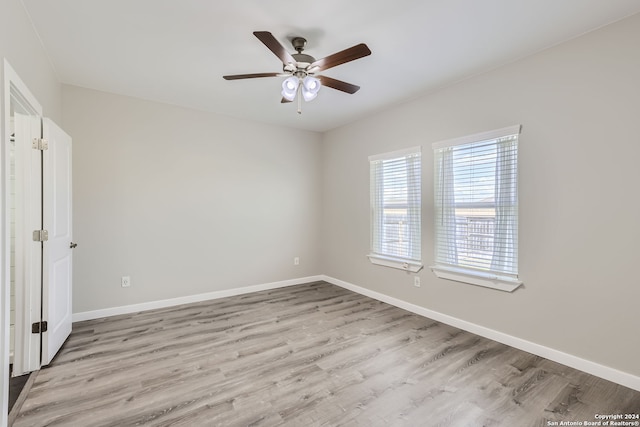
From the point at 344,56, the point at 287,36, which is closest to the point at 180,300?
the point at 287,36

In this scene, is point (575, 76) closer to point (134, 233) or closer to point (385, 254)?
point (385, 254)

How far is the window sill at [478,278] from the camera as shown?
8.79 ft

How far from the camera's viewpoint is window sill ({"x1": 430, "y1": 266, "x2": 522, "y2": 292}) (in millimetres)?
2680

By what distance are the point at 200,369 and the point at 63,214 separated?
1940mm

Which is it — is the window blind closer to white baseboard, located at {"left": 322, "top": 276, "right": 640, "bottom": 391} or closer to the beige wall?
white baseboard, located at {"left": 322, "top": 276, "right": 640, "bottom": 391}

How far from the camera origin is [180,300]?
152 inches

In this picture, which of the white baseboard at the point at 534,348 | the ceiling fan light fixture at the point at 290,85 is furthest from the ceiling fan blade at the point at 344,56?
the white baseboard at the point at 534,348

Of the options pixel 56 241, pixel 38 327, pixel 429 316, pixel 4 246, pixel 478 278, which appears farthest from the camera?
pixel 429 316

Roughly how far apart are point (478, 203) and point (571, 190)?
740mm

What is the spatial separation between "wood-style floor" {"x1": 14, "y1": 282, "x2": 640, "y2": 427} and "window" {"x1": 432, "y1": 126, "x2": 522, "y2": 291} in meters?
0.69

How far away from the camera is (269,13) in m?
2.04

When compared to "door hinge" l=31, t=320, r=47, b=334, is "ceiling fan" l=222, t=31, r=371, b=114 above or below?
above

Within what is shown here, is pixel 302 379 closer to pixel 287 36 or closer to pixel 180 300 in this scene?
pixel 180 300

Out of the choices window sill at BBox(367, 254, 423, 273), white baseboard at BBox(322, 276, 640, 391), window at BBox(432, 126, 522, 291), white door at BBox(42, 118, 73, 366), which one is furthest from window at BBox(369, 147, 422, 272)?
white door at BBox(42, 118, 73, 366)
